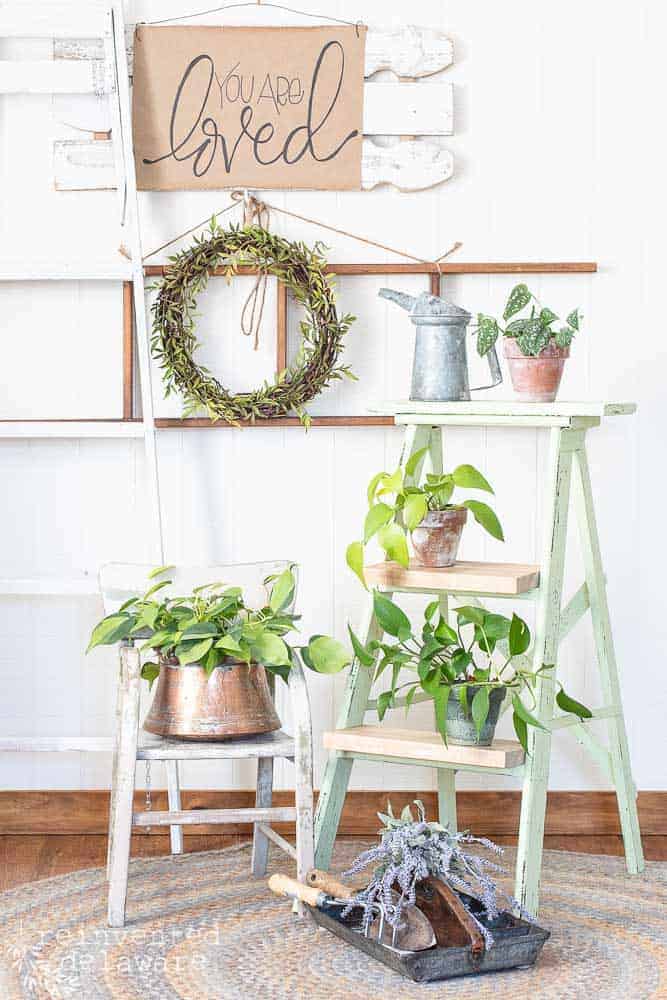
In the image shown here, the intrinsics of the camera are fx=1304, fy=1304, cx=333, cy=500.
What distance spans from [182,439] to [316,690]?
664mm

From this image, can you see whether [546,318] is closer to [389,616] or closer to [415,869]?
[389,616]

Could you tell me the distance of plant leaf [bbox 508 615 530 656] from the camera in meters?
2.43

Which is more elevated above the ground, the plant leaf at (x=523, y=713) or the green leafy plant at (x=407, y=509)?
the green leafy plant at (x=407, y=509)

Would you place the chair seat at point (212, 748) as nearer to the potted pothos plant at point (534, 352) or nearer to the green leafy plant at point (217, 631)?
the green leafy plant at point (217, 631)

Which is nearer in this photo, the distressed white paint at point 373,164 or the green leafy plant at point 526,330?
the green leafy plant at point 526,330

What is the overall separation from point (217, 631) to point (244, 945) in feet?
1.85

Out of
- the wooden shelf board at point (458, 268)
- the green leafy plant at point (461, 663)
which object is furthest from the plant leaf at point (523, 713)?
the wooden shelf board at point (458, 268)

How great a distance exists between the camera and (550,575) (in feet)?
8.14

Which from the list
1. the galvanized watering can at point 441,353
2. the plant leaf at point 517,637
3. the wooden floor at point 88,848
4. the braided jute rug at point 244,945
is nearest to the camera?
the braided jute rug at point 244,945

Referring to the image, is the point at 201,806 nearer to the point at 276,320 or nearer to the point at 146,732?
the point at 146,732

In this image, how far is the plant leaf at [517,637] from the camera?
243 cm

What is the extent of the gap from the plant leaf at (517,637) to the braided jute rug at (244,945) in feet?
1.70

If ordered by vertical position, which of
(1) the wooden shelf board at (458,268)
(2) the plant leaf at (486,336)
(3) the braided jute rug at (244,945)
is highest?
(1) the wooden shelf board at (458,268)

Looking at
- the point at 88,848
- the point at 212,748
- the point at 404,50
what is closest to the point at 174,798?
the point at 88,848
